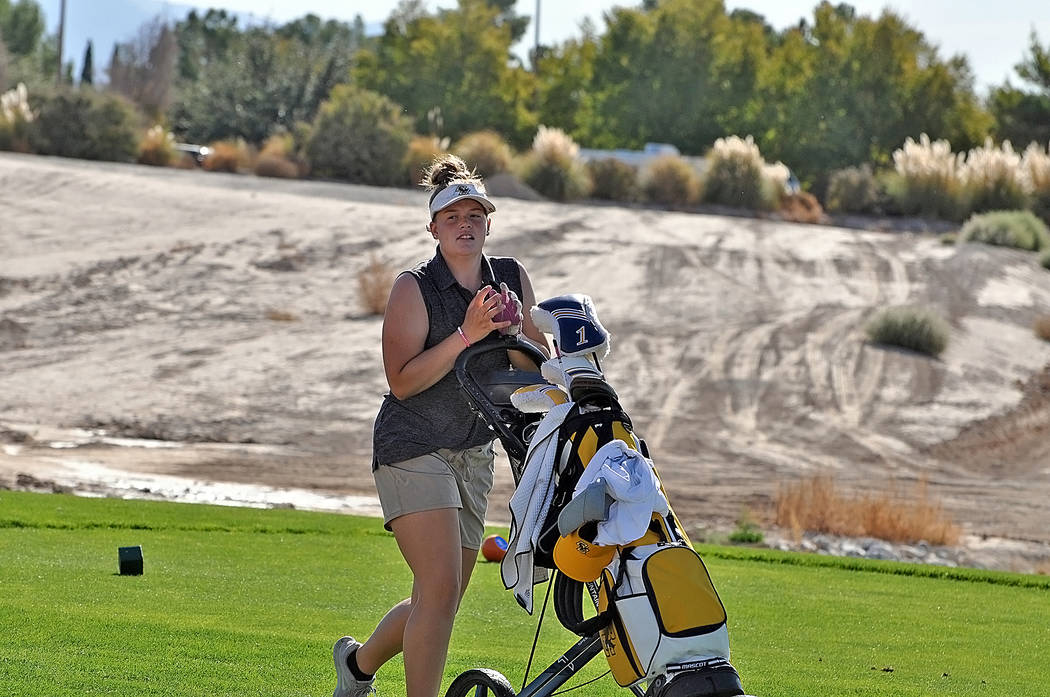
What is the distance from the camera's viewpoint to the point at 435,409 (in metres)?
4.75

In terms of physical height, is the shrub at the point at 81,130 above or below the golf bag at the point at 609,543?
below

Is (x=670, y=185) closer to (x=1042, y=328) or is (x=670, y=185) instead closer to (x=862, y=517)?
(x=1042, y=328)

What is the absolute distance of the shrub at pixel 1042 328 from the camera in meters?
25.9

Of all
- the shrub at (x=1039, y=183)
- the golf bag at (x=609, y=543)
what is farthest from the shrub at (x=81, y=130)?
the golf bag at (x=609, y=543)

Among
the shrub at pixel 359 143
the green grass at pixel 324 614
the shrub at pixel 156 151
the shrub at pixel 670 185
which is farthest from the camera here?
the shrub at pixel 156 151

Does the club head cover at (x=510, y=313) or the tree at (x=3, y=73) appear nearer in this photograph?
the club head cover at (x=510, y=313)

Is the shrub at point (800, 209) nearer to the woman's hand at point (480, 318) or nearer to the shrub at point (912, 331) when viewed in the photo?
the shrub at point (912, 331)

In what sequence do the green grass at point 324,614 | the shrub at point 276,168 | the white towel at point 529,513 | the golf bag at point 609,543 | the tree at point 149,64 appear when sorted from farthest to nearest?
the tree at point 149,64 < the shrub at point 276,168 < the green grass at point 324,614 < the white towel at point 529,513 < the golf bag at point 609,543

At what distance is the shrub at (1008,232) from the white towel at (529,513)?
95.2 ft

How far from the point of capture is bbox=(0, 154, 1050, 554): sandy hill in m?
19.4

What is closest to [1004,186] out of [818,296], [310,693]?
[818,296]

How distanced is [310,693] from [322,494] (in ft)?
36.1

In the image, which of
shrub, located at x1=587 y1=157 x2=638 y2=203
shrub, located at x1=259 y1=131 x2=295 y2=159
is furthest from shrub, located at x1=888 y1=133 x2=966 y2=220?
shrub, located at x1=259 y1=131 x2=295 y2=159

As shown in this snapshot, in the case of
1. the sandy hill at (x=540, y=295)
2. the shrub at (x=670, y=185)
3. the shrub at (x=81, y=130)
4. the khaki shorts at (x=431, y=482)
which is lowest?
the sandy hill at (x=540, y=295)
